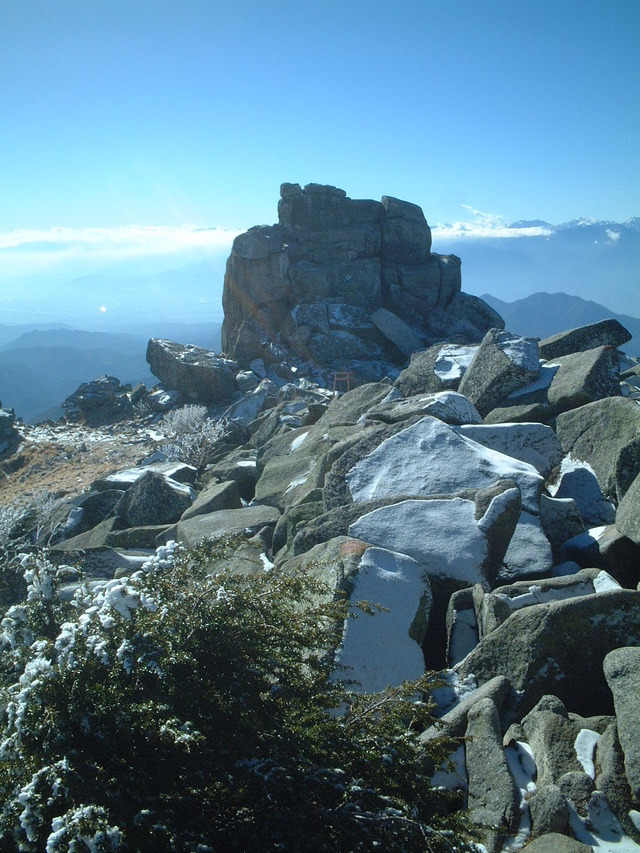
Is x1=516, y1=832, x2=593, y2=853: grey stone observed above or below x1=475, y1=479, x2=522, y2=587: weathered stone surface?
below

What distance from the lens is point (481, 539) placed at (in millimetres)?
4523

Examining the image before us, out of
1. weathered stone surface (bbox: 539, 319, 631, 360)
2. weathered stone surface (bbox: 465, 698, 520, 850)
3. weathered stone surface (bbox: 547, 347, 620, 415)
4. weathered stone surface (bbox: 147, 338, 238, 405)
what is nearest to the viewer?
weathered stone surface (bbox: 465, 698, 520, 850)

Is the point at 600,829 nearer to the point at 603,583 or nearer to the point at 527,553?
the point at 603,583

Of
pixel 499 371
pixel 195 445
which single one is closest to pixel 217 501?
pixel 499 371

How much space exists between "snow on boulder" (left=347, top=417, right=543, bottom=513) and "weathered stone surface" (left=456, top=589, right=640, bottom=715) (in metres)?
1.74

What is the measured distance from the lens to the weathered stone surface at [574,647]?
10.8 ft

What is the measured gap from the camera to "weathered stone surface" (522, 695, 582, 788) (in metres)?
2.70

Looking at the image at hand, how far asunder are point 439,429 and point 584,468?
162 centimetres

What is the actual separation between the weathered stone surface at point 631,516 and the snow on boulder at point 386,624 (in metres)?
1.56

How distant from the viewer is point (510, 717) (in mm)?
3242

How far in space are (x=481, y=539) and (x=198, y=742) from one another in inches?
→ 114

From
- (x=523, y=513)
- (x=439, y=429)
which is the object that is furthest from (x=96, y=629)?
(x=439, y=429)

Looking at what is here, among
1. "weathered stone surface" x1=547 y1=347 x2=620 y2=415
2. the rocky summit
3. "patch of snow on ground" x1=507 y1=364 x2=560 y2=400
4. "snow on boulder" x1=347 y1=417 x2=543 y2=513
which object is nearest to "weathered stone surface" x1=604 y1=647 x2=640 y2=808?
the rocky summit

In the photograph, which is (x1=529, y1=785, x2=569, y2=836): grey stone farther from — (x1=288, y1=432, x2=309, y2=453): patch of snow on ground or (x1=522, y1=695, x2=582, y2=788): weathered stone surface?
(x1=288, y1=432, x2=309, y2=453): patch of snow on ground
